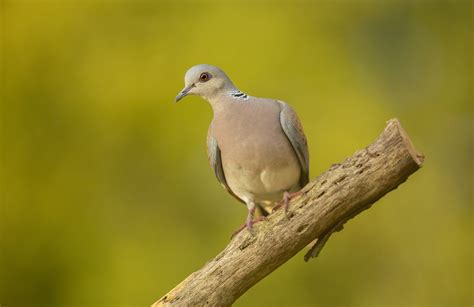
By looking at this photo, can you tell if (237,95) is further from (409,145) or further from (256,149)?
(409,145)

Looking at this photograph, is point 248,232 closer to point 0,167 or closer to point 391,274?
point 391,274

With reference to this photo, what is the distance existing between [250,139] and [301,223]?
0.68m

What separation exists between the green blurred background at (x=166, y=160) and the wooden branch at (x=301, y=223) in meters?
3.60

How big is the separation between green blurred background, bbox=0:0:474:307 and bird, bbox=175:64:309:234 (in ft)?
10.1

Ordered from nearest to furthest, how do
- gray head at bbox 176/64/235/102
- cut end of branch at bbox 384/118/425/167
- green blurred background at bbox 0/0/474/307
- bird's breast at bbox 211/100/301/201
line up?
cut end of branch at bbox 384/118/425/167, bird's breast at bbox 211/100/301/201, gray head at bbox 176/64/235/102, green blurred background at bbox 0/0/474/307

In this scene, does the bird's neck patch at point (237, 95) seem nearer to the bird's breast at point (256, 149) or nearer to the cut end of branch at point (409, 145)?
the bird's breast at point (256, 149)

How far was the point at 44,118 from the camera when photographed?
9.08 m

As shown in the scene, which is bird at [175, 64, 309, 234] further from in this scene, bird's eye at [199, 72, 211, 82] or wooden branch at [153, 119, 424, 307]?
wooden branch at [153, 119, 424, 307]

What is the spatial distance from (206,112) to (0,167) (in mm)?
2347

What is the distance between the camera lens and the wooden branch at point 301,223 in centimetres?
436

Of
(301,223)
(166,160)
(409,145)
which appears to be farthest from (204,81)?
(166,160)

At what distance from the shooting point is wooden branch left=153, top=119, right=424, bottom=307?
4.36m

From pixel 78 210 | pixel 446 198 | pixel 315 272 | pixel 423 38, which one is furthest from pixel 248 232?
pixel 423 38

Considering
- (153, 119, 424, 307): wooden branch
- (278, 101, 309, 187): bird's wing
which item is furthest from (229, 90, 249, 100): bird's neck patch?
(153, 119, 424, 307): wooden branch
